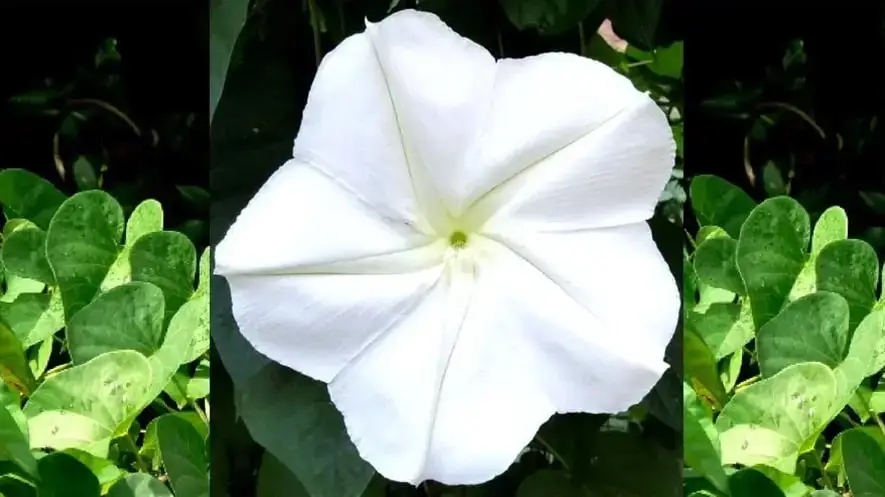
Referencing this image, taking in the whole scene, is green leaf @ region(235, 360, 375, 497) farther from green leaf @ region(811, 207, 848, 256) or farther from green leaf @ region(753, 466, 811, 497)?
green leaf @ region(811, 207, 848, 256)

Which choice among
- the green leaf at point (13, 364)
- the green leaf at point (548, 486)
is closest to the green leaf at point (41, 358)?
the green leaf at point (13, 364)

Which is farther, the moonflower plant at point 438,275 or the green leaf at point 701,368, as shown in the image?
the green leaf at point 701,368

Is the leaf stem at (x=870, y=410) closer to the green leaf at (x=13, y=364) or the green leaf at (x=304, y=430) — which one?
the green leaf at (x=304, y=430)

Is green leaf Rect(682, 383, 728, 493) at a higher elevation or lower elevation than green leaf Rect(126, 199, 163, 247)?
lower

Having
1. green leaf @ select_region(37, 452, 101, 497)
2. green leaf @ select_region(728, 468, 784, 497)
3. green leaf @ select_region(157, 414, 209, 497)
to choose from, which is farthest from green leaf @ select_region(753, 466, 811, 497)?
green leaf @ select_region(37, 452, 101, 497)

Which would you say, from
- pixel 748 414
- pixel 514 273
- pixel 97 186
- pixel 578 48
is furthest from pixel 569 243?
pixel 97 186
